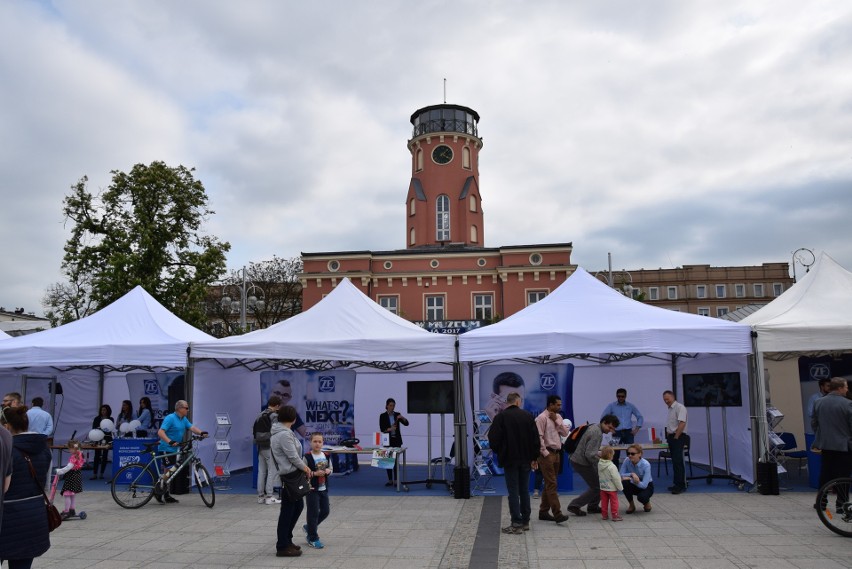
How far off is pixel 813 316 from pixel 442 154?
124 feet

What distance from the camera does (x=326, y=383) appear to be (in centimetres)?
1327

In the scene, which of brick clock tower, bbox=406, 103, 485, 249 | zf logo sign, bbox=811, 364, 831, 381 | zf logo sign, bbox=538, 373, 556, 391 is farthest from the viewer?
brick clock tower, bbox=406, 103, 485, 249

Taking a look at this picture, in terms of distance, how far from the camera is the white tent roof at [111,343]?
11.6 meters

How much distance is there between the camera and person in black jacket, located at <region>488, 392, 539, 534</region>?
7973 mm

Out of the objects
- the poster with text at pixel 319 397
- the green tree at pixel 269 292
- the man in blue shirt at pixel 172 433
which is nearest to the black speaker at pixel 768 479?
the poster with text at pixel 319 397

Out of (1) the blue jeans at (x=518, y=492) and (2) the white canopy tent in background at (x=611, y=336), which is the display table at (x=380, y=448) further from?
(1) the blue jeans at (x=518, y=492)

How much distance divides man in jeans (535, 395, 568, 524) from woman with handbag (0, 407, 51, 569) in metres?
5.49

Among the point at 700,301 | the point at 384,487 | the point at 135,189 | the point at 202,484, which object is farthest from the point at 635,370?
the point at 700,301

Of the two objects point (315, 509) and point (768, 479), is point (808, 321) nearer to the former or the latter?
point (768, 479)

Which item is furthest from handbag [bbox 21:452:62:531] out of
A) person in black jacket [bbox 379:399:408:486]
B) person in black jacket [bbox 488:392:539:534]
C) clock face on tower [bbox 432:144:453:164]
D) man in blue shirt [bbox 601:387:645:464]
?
clock face on tower [bbox 432:144:453:164]

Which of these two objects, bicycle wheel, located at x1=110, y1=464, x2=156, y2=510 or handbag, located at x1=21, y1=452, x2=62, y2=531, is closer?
handbag, located at x1=21, y1=452, x2=62, y2=531

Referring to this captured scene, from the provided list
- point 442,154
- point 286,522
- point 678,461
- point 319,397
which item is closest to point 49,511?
point 286,522

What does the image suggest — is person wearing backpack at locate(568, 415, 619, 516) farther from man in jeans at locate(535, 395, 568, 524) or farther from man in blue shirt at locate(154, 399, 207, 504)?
man in blue shirt at locate(154, 399, 207, 504)

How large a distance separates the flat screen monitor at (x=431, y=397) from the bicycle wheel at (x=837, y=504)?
5545mm
